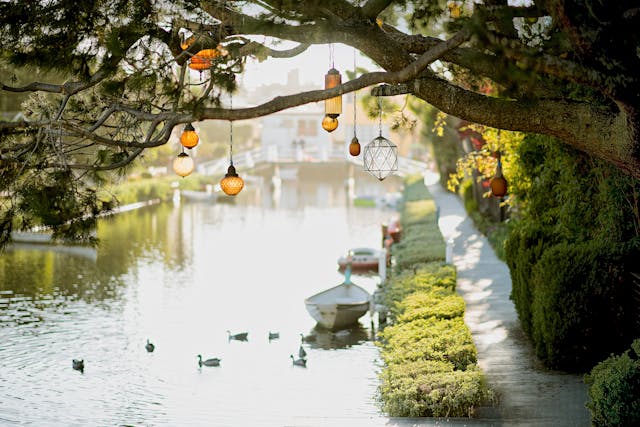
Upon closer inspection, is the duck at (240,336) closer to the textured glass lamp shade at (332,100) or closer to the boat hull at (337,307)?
the boat hull at (337,307)

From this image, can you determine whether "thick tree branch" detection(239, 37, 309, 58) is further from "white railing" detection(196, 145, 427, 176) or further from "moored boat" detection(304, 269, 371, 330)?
"white railing" detection(196, 145, 427, 176)

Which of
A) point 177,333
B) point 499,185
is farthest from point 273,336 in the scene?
point 499,185

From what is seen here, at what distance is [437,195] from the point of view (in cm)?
5066

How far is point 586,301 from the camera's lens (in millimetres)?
13336

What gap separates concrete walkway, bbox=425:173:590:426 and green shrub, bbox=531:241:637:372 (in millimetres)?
484

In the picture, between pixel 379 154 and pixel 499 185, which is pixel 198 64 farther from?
pixel 499 185

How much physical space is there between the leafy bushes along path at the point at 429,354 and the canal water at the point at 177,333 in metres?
0.76

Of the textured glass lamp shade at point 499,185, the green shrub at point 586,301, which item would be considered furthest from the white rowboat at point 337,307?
the green shrub at point 586,301

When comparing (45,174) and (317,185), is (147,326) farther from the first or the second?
(317,185)

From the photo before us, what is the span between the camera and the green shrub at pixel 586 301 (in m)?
13.3

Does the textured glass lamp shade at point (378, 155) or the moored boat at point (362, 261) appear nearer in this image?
the textured glass lamp shade at point (378, 155)

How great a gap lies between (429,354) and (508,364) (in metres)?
1.64

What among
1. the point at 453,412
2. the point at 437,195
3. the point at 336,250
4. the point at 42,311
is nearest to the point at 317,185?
the point at 437,195

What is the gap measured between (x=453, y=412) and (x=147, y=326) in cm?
1070
